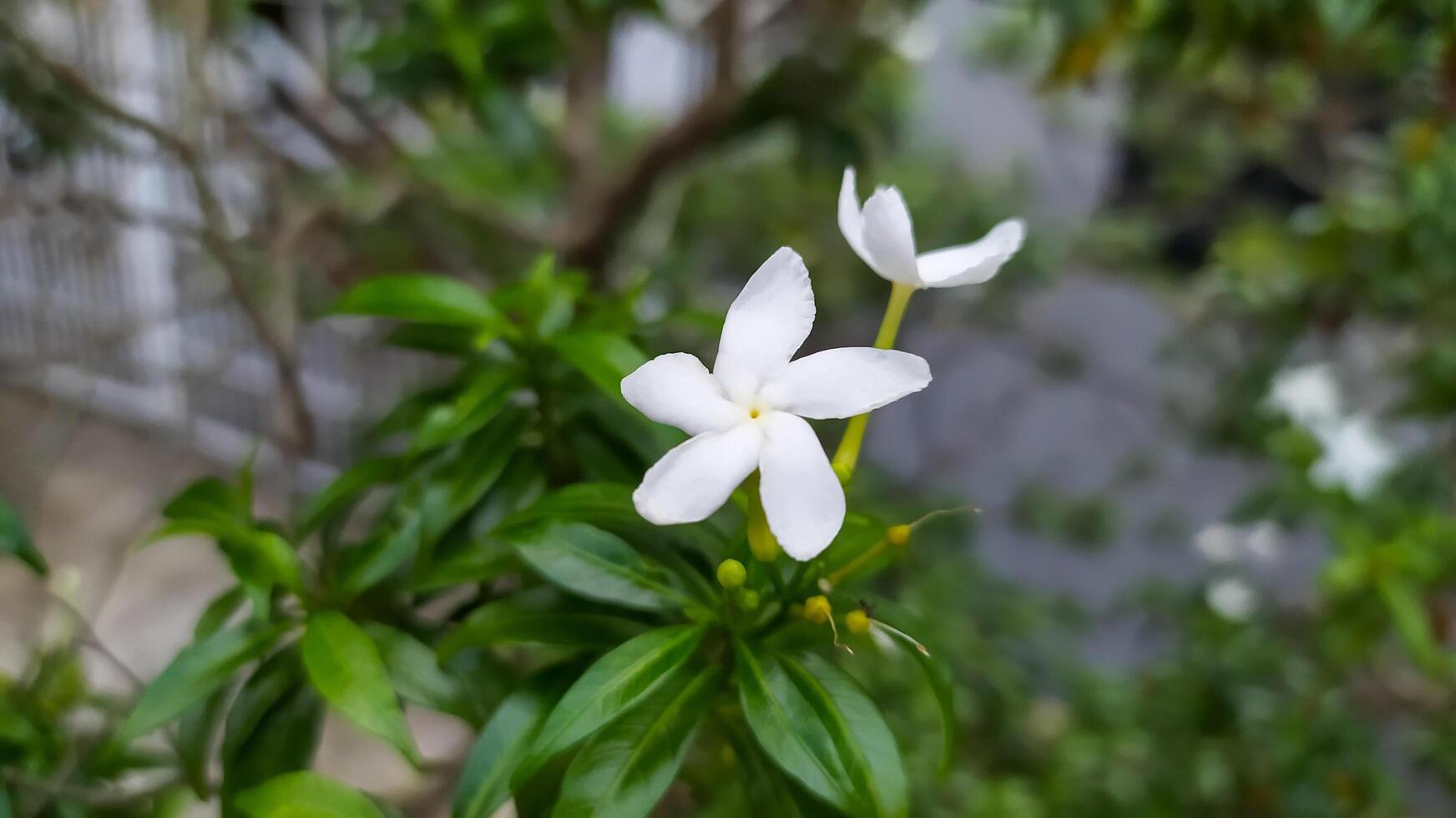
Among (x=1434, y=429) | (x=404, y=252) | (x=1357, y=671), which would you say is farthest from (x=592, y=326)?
(x=1434, y=429)

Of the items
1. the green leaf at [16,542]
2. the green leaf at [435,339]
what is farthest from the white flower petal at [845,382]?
the green leaf at [16,542]

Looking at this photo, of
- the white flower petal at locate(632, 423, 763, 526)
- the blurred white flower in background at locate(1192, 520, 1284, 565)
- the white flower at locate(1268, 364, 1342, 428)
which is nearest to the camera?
the white flower petal at locate(632, 423, 763, 526)

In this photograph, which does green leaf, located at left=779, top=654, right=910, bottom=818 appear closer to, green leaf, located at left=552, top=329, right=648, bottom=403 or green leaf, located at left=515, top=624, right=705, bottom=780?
green leaf, located at left=515, top=624, right=705, bottom=780

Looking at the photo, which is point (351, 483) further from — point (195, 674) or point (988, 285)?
point (988, 285)

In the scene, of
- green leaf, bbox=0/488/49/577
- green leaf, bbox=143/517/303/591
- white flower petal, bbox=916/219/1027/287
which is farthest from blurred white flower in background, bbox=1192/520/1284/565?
green leaf, bbox=0/488/49/577

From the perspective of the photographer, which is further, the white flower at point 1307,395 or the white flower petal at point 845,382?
the white flower at point 1307,395

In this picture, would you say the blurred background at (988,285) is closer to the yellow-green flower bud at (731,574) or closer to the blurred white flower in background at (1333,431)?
the blurred white flower in background at (1333,431)

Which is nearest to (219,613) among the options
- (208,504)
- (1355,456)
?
(208,504)
